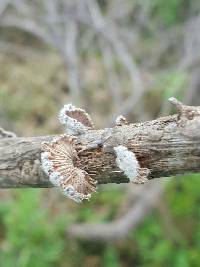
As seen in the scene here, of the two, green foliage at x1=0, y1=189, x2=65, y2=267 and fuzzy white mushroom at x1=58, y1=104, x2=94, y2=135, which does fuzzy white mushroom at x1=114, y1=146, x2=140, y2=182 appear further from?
green foliage at x1=0, y1=189, x2=65, y2=267

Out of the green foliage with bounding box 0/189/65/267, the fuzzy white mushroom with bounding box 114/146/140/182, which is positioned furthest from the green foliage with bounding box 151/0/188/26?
the fuzzy white mushroom with bounding box 114/146/140/182

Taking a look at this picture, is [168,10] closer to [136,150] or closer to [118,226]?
[118,226]

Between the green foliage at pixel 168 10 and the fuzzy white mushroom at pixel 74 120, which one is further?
the green foliage at pixel 168 10

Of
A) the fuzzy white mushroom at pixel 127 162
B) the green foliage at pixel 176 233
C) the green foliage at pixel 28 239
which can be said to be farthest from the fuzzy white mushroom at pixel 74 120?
the green foliage at pixel 176 233

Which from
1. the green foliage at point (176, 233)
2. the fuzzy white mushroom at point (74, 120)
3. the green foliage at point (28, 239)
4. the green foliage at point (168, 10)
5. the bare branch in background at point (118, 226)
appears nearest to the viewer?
the fuzzy white mushroom at point (74, 120)

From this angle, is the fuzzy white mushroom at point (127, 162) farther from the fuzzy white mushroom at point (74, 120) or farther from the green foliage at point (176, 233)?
the green foliage at point (176, 233)

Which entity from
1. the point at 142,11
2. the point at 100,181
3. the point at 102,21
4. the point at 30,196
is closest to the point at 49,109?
the point at 102,21

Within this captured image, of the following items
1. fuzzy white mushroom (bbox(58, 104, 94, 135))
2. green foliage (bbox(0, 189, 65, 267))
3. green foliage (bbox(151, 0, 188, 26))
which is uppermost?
green foliage (bbox(151, 0, 188, 26))
